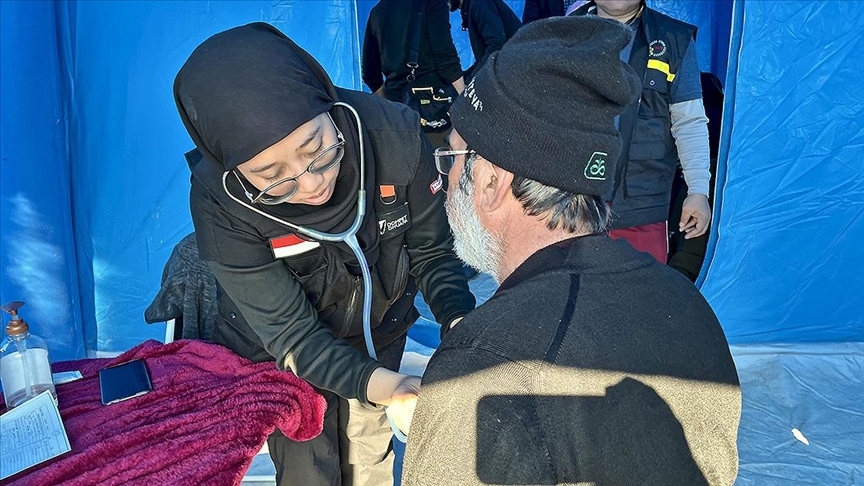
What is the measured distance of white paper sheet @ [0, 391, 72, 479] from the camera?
1.19m

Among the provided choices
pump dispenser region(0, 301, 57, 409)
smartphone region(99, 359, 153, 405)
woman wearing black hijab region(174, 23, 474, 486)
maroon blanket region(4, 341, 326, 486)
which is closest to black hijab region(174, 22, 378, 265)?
woman wearing black hijab region(174, 23, 474, 486)

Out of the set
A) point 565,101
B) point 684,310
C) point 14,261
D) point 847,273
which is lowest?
point 847,273

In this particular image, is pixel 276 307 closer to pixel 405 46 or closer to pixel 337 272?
pixel 337 272

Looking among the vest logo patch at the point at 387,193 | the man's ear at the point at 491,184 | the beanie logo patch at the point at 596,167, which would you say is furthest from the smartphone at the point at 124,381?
the beanie logo patch at the point at 596,167

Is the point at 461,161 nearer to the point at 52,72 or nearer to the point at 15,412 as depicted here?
the point at 15,412

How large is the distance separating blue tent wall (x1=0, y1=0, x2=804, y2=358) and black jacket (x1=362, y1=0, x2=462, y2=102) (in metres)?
0.15

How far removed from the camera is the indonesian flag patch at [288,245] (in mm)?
1367

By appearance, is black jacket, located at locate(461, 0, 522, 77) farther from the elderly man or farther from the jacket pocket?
the elderly man

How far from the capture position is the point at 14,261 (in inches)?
100

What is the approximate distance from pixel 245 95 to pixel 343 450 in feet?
3.40

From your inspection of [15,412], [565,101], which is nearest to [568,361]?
[565,101]

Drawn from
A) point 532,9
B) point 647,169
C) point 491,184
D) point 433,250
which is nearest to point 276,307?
point 433,250

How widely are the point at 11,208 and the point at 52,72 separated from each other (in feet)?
1.98

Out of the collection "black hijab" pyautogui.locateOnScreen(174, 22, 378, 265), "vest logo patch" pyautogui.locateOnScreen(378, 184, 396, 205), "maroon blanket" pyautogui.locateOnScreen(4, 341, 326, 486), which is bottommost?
"maroon blanket" pyautogui.locateOnScreen(4, 341, 326, 486)
